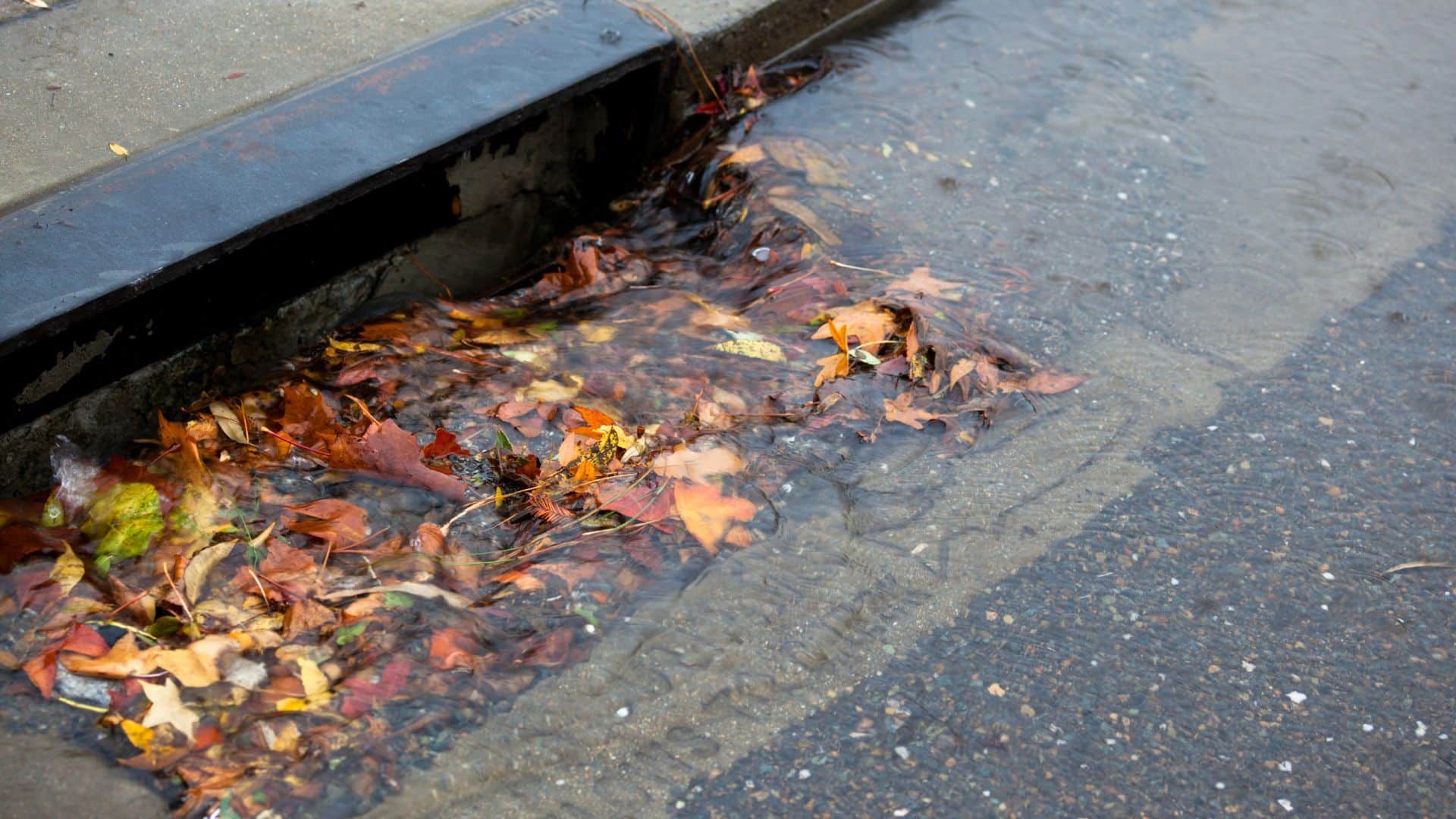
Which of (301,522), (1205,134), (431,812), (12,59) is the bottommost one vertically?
(431,812)

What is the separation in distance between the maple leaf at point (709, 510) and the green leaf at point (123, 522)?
1103 millimetres

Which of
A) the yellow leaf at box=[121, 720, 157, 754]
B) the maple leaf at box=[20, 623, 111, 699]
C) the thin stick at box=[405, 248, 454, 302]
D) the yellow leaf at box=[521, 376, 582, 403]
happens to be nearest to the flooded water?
the yellow leaf at box=[521, 376, 582, 403]

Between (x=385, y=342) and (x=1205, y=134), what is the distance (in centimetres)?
295

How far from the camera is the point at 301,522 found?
2400 millimetres

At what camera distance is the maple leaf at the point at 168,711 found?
2.01m

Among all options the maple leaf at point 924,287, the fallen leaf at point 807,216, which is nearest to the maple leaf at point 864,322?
the maple leaf at point 924,287

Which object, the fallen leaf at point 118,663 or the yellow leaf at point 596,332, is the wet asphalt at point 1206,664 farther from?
the yellow leaf at point 596,332

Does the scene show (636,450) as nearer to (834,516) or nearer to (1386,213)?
(834,516)

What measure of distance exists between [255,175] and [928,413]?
175cm

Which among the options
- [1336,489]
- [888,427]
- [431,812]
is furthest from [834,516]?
[1336,489]

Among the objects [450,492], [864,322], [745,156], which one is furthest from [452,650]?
[745,156]

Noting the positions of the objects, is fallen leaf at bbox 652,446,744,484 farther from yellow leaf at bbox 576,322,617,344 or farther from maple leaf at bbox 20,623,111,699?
maple leaf at bbox 20,623,111,699

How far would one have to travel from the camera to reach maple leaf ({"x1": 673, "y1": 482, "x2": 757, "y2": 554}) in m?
2.53

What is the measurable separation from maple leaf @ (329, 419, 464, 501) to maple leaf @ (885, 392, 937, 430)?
42.7 inches
